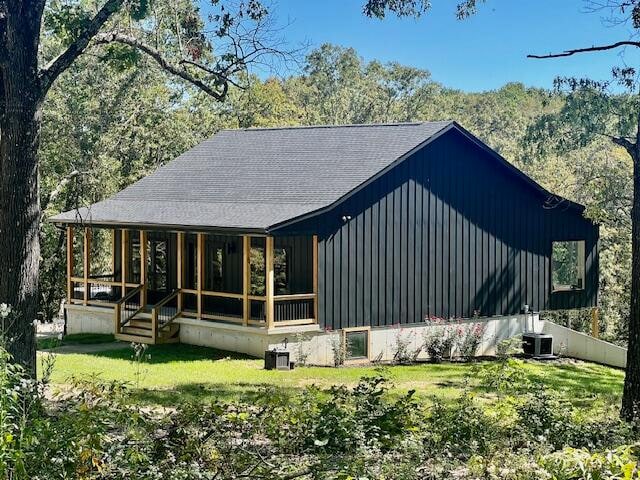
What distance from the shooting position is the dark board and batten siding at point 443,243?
70.3ft

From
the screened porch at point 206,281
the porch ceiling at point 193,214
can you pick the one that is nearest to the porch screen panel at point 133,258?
the screened porch at point 206,281

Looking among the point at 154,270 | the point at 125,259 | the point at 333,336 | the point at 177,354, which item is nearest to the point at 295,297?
the point at 333,336

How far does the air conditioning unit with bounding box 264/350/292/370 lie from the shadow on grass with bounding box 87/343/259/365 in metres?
1.17

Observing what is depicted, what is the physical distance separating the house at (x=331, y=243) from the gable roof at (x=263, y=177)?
64 millimetres

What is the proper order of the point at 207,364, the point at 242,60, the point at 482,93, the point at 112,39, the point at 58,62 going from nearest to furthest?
the point at 58,62 < the point at 112,39 < the point at 242,60 < the point at 207,364 < the point at 482,93

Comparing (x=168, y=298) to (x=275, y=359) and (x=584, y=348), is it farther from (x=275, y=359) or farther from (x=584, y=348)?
(x=584, y=348)

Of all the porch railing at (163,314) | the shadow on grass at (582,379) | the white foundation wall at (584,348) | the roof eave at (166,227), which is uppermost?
the roof eave at (166,227)

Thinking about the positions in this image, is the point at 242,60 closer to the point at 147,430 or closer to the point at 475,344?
the point at 147,430

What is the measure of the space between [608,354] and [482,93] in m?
75.3

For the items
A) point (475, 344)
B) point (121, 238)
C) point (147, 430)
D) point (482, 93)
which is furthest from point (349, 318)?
point (482, 93)

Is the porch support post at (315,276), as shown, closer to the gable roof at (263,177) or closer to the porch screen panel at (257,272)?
the gable roof at (263,177)

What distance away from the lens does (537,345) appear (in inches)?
941

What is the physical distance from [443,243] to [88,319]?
31.8ft

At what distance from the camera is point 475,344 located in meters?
23.2
